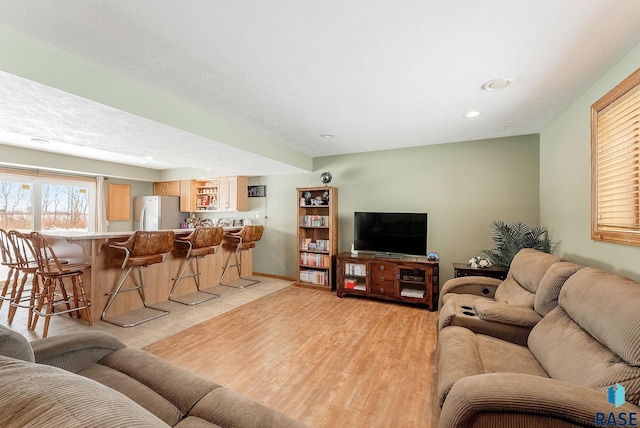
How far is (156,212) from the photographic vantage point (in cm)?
618

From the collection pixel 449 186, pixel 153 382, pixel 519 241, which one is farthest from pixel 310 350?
pixel 449 186

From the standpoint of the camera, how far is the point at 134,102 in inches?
90.4

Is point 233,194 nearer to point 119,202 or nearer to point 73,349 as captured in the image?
point 119,202

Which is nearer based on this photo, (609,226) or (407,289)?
(609,226)

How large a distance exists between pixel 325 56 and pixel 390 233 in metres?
2.93

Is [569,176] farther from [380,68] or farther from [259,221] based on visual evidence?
[259,221]

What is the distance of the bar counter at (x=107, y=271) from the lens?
10.5 ft

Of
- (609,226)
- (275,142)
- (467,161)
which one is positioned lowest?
(609,226)

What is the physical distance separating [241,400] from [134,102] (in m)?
2.45

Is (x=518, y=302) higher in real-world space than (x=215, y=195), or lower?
lower

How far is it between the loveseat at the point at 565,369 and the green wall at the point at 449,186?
2389 millimetres

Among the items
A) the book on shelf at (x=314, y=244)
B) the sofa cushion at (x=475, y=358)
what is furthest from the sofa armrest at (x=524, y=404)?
the book on shelf at (x=314, y=244)

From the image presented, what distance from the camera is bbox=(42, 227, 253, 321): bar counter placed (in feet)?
10.5

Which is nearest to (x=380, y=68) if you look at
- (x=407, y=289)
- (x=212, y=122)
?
(x=212, y=122)
